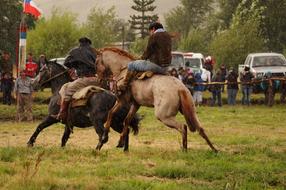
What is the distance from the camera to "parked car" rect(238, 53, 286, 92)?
34.2m

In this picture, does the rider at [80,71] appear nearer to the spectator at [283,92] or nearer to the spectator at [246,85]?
the spectator at [246,85]

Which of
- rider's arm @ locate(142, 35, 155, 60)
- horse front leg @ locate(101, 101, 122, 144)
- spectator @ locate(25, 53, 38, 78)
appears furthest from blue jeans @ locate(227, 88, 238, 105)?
rider's arm @ locate(142, 35, 155, 60)

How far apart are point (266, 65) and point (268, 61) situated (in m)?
0.33

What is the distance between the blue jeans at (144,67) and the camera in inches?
543

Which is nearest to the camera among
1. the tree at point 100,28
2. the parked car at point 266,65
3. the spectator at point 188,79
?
the spectator at point 188,79

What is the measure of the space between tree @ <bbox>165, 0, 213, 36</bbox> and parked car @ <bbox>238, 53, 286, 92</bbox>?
86.5m

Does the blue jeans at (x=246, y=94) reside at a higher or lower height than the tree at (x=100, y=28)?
lower

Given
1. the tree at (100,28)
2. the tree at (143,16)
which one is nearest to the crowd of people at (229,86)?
the tree at (100,28)

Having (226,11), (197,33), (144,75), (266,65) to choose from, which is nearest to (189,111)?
(144,75)

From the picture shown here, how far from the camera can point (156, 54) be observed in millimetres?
13930

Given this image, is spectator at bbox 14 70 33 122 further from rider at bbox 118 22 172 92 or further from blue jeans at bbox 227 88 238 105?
rider at bbox 118 22 172 92

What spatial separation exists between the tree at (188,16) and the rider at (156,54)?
10853cm

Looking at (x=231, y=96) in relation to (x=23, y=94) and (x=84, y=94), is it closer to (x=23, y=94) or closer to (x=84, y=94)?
(x=23, y=94)

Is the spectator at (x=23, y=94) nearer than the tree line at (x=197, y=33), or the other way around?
the spectator at (x=23, y=94)
